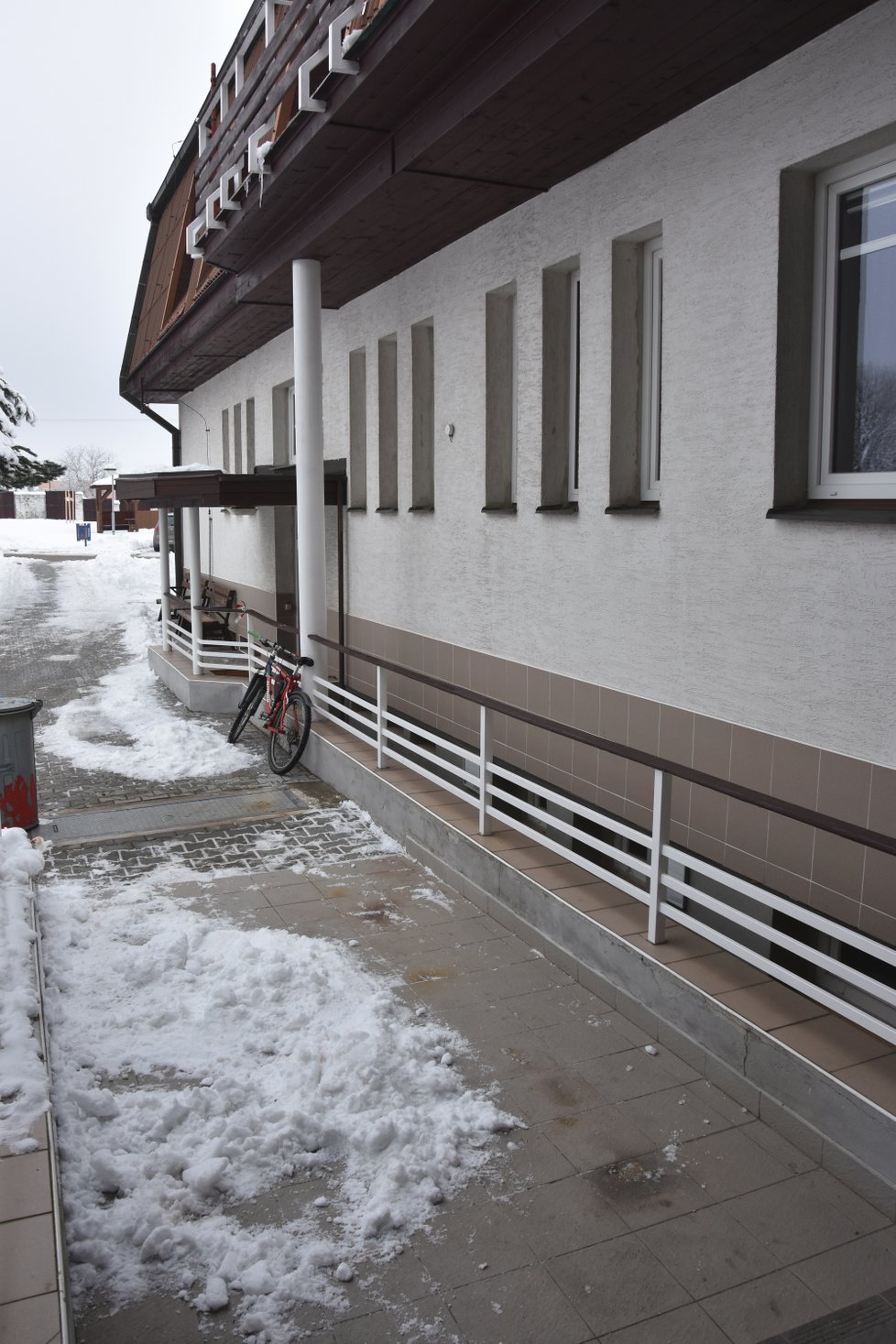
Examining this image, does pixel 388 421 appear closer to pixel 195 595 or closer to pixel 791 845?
pixel 195 595

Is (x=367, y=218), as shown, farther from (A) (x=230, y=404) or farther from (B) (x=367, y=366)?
(A) (x=230, y=404)

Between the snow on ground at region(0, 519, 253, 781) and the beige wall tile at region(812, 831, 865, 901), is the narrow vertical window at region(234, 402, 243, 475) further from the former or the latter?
the beige wall tile at region(812, 831, 865, 901)

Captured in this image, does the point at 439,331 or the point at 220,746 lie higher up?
the point at 439,331

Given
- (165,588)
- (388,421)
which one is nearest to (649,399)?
(388,421)

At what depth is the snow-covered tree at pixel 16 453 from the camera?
24312 mm

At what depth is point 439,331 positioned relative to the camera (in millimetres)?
9430

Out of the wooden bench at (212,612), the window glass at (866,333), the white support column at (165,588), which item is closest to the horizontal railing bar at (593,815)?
the window glass at (866,333)

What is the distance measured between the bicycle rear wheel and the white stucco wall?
2913 mm

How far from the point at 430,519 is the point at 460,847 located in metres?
4.12

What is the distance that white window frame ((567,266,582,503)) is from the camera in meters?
7.75

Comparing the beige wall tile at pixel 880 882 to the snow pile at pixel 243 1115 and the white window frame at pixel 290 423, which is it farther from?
the white window frame at pixel 290 423

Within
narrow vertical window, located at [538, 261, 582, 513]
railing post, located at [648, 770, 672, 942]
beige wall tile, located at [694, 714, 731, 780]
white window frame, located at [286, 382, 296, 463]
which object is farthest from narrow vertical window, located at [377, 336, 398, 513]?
railing post, located at [648, 770, 672, 942]

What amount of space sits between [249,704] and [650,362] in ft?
19.5

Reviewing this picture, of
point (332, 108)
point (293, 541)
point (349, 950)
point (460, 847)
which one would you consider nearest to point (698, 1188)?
point (349, 950)
